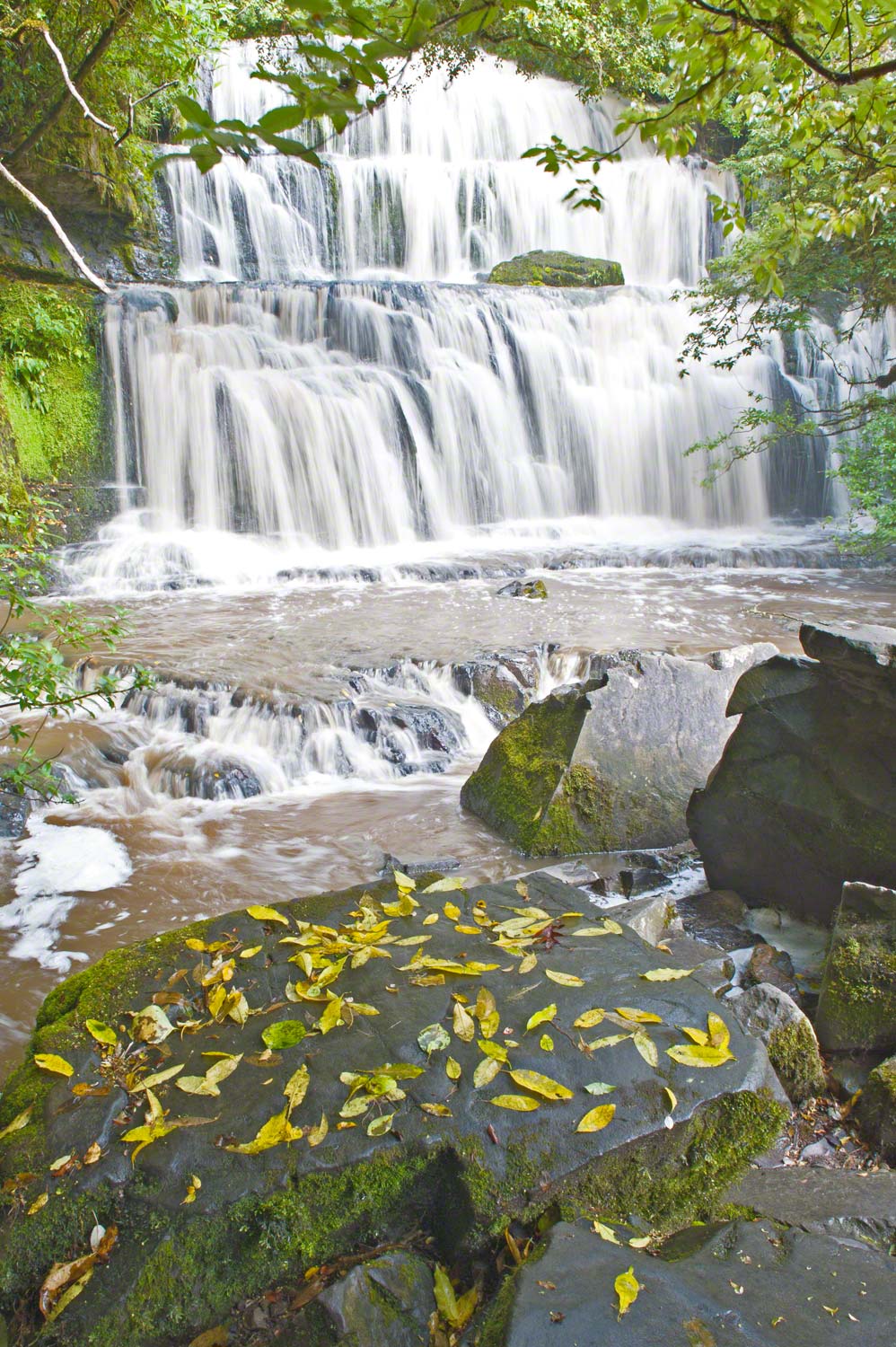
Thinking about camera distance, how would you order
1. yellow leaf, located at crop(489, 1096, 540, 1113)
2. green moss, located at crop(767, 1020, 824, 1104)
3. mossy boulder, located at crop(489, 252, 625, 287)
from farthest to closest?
mossy boulder, located at crop(489, 252, 625, 287)
green moss, located at crop(767, 1020, 824, 1104)
yellow leaf, located at crop(489, 1096, 540, 1113)

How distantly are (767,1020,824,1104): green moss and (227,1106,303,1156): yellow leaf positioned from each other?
1563 mm

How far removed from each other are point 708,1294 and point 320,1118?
0.85 metres

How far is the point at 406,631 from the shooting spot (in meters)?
8.59

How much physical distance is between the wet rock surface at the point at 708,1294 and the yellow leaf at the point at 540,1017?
0.48 metres

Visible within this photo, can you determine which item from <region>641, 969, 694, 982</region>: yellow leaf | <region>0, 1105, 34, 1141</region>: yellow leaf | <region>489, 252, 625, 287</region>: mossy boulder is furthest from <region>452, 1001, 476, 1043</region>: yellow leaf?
<region>489, 252, 625, 287</region>: mossy boulder

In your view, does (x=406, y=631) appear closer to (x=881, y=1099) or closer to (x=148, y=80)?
(x=881, y=1099)

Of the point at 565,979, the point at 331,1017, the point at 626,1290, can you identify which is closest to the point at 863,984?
the point at 565,979

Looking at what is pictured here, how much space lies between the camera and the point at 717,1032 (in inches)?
90.0

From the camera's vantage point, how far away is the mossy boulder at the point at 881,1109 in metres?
2.51

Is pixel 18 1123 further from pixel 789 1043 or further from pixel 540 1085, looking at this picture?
pixel 789 1043

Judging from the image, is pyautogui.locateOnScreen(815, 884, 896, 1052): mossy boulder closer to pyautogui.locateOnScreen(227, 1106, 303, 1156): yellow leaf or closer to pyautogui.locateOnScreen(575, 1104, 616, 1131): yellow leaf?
pyautogui.locateOnScreen(575, 1104, 616, 1131): yellow leaf

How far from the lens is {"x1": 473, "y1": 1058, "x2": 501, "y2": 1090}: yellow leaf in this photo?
6.82ft

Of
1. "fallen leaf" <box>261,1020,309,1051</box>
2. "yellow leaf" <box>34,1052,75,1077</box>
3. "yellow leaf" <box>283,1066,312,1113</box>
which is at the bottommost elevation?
"yellow leaf" <box>283,1066,312,1113</box>

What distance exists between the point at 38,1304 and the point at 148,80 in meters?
16.6
